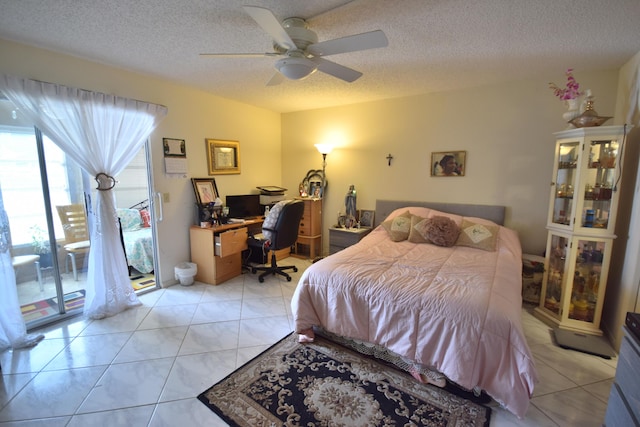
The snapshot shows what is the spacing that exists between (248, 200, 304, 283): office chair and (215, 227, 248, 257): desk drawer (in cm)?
11

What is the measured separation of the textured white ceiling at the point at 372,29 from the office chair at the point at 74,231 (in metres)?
1.44

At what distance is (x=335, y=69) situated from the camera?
213 cm

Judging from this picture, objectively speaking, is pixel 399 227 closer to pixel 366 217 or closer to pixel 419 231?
pixel 419 231

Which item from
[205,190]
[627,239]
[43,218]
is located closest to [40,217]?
[43,218]

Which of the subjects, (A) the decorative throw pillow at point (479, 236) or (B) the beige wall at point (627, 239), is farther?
(A) the decorative throw pillow at point (479, 236)

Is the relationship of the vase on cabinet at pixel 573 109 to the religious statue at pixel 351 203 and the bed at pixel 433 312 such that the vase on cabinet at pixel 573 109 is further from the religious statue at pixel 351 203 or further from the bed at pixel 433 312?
the religious statue at pixel 351 203

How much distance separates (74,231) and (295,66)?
2770 millimetres

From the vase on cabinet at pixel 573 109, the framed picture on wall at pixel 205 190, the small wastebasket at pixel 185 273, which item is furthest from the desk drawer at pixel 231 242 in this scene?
the vase on cabinet at pixel 573 109

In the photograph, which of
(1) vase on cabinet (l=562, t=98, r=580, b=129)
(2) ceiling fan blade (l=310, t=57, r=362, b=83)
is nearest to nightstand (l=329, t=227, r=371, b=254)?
(2) ceiling fan blade (l=310, t=57, r=362, b=83)

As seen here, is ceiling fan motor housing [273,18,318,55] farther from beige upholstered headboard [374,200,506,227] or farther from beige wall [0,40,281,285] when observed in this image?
beige upholstered headboard [374,200,506,227]

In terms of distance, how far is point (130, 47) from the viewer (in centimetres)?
237

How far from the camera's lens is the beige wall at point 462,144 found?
313 cm

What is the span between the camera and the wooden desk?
353 cm

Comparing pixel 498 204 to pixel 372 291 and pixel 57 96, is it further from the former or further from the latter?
pixel 57 96
